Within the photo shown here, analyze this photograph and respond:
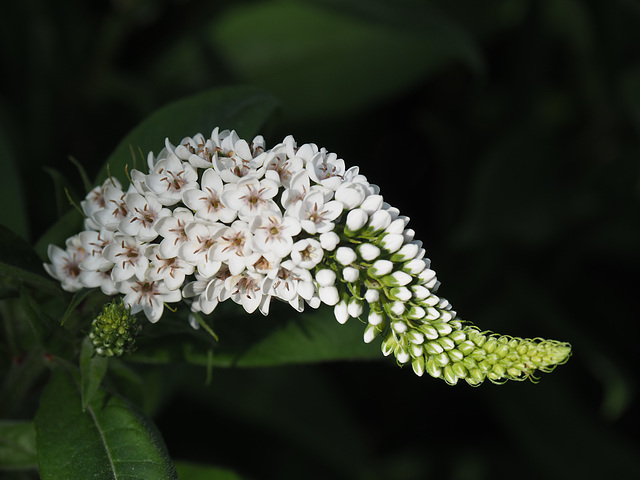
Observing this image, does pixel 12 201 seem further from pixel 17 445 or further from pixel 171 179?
pixel 171 179

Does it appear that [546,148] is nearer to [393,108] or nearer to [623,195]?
[623,195]

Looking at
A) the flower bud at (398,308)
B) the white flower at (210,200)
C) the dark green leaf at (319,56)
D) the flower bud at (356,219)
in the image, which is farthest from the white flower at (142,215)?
the dark green leaf at (319,56)

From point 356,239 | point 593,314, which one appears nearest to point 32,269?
point 356,239

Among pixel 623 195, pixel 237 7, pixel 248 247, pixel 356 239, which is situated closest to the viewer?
pixel 248 247

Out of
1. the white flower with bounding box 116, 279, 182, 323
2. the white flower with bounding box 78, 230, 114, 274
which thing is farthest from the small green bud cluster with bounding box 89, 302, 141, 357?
the white flower with bounding box 78, 230, 114, 274

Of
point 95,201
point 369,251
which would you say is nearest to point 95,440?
point 95,201

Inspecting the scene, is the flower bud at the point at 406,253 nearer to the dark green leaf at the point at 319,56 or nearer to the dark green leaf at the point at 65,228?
the dark green leaf at the point at 65,228
